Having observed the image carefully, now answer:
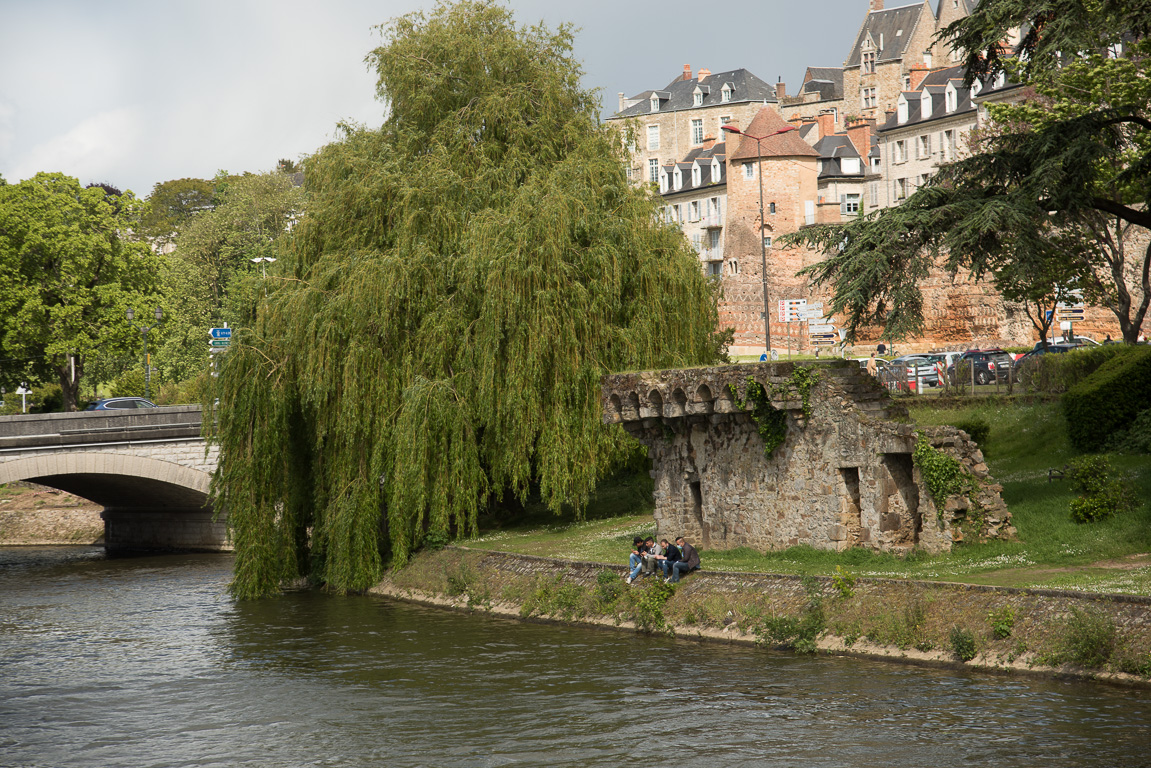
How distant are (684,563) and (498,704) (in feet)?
20.5

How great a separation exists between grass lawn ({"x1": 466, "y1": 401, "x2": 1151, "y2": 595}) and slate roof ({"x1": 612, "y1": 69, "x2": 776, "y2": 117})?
82298mm

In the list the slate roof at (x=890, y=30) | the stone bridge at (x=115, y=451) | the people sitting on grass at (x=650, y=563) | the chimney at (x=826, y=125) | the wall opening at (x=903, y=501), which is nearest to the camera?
the wall opening at (x=903, y=501)

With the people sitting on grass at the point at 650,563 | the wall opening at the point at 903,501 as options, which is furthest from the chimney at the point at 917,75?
the people sitting on grass at the point at 650,563

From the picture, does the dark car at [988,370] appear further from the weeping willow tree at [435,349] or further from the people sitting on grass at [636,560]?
the people sitting on grass at [636,560]

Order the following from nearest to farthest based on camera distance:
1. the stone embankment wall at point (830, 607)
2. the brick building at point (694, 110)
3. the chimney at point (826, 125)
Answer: the stone embankment wall at point (830, 607) < the chimney at point (826, 125) < the brick building at point (694, 110)

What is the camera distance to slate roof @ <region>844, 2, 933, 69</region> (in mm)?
106375

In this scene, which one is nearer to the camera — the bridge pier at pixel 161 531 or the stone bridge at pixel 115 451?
the stone bridge at pixel 115 451

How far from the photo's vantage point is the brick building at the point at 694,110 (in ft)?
368

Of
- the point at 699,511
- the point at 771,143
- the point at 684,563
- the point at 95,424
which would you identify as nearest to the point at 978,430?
the point at 699,511

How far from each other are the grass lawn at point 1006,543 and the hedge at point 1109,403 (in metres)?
0.61

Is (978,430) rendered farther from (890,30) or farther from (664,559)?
(890,30)

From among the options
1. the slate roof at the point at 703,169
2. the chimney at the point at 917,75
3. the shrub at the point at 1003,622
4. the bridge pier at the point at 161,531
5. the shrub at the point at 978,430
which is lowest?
the bridge pier at the point at 161,531

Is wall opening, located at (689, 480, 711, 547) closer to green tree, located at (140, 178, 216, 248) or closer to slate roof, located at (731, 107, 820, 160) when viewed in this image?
slate roof, located at (731, 107, 820, 160)

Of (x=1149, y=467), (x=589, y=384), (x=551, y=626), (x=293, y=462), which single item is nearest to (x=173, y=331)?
(x=293, y=462)
